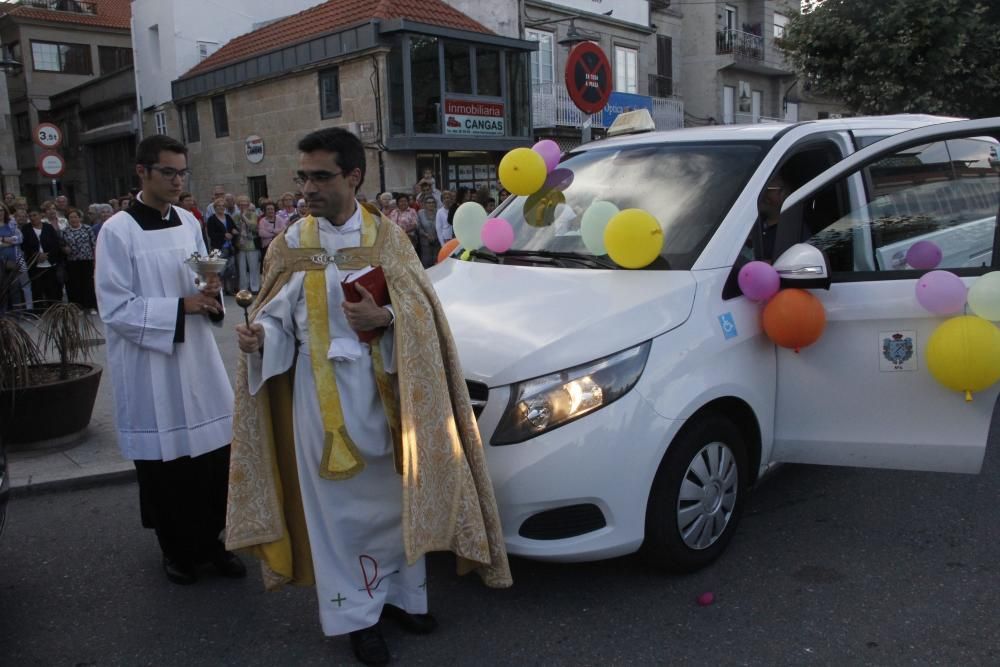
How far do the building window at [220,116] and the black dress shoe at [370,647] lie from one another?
2308 cm

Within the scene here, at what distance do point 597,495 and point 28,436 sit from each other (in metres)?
4.20

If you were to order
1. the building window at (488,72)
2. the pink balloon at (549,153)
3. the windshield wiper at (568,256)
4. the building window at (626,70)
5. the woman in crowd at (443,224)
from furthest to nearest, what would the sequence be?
the building window at (626,70) < the building window at (488,72) < the woman in crowd at (443,224) < the pink balloon at (549,153) < the windshield wiper at (568,256)

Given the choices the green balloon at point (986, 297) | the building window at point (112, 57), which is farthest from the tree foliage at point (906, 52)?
the building window at point (112, 57)

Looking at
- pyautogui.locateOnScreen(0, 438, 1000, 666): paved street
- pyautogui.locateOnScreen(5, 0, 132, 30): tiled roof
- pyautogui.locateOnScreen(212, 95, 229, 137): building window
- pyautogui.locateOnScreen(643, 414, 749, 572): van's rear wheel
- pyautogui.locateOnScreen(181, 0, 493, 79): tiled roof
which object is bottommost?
pyautogui.locateOnScreen(0, 438, 1000, 666): paved street

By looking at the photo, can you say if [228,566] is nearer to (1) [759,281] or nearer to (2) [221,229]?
(1) [759,281]

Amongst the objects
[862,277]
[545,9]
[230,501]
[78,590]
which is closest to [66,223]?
[78,590]

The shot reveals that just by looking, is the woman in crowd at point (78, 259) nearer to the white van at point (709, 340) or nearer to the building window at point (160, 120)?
the white van at point (709, 340)

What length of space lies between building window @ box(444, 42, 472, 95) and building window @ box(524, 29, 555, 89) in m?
4.43

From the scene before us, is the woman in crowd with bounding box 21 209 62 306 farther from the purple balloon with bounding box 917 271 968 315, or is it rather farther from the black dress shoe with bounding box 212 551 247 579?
the purple balloon with bounding box 917 271 968 315

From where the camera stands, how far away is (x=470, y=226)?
4.70 meters

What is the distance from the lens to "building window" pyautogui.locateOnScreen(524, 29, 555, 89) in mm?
26234

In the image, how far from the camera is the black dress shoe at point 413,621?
3.25 meters

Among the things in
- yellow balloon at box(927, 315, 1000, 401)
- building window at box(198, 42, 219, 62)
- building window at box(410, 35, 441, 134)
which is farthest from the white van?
building window at box(198, 42, 219, 62)

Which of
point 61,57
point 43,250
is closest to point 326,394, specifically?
point 43,250
